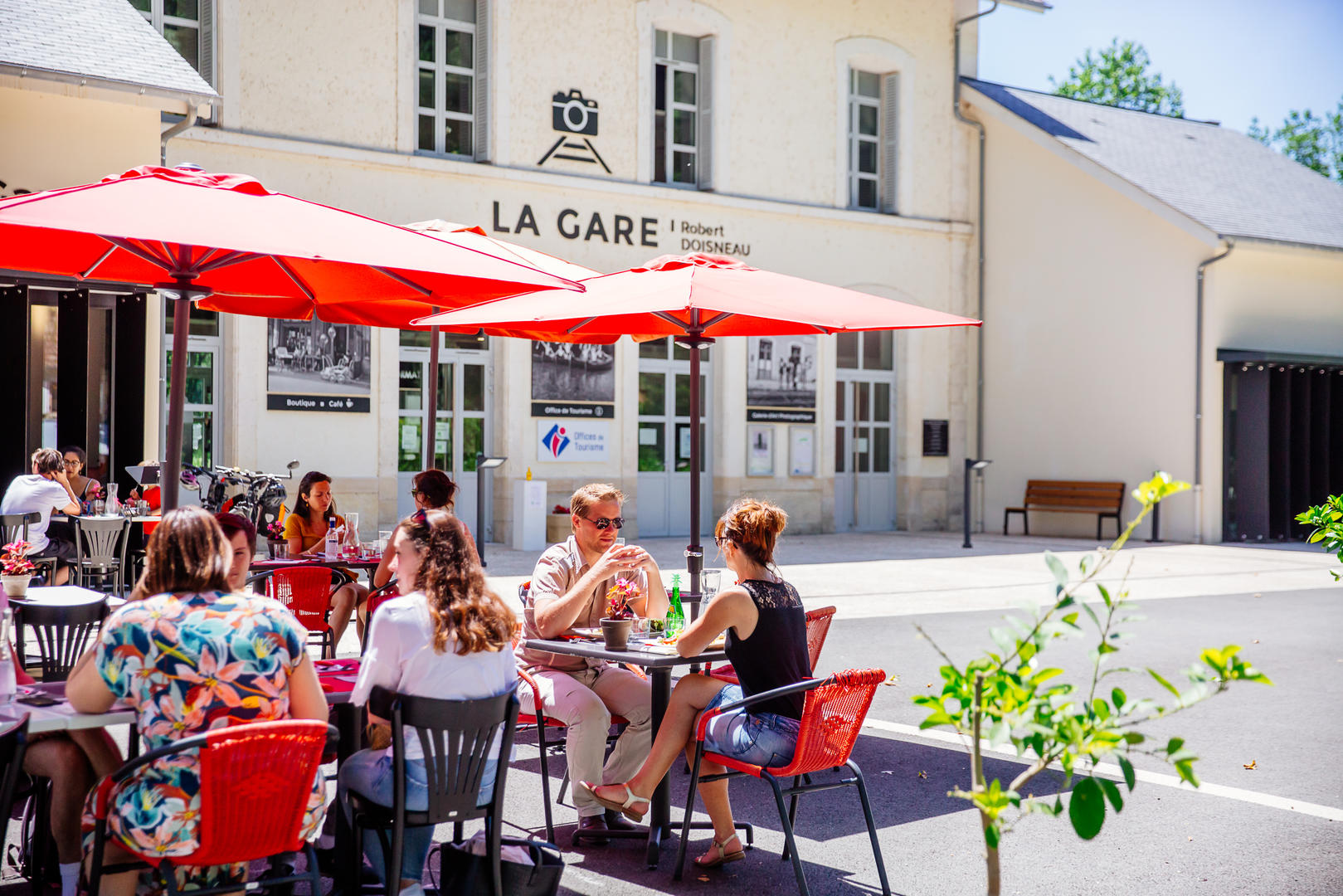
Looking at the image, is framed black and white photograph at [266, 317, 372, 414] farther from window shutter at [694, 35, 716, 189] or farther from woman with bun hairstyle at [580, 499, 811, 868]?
woman with bun hairstyle at [580, 499, 811, 868]

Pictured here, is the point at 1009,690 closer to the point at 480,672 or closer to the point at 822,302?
the point at 480,672

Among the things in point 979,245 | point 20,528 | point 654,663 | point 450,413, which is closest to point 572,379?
point 450,413

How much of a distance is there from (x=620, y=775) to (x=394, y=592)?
2.37m

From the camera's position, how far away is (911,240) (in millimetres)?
21109

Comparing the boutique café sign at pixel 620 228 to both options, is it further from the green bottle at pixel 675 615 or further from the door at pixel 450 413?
the green bottle at pixel 675 615

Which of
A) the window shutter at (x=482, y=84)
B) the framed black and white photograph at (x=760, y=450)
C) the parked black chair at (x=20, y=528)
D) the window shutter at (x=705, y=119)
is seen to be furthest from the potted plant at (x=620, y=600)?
the window shutter at (x=705, y=119)

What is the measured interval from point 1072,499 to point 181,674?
18662mm

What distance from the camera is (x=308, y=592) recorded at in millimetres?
7109

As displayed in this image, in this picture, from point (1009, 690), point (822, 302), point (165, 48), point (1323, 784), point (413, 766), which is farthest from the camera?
point (165, 48)

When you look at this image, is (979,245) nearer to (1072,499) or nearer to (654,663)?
(1072,499)

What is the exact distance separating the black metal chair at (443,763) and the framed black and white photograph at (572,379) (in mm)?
13677

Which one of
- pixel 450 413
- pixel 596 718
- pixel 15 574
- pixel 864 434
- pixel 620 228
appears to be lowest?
pixel 596 718

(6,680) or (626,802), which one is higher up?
(6,680)

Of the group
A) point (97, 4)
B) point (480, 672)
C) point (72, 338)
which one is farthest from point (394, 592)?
point (97, 4)
